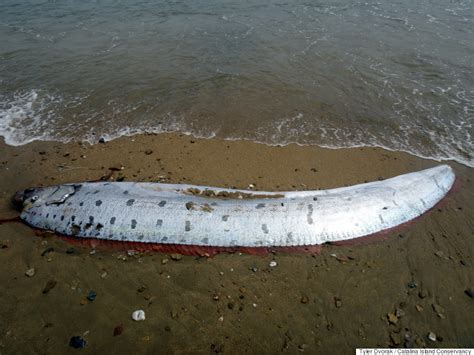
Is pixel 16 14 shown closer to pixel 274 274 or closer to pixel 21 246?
pixel 21 246

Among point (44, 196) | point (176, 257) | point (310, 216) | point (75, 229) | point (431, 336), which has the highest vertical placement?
point (310, 216)

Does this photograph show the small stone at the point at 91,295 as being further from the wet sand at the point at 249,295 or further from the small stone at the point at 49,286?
the small stone at the point at 49,286

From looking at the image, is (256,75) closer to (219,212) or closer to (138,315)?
(219,212)

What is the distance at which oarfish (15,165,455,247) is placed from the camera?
501cm

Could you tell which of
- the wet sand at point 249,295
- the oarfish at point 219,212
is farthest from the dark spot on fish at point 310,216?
the wet sand at point 249,295

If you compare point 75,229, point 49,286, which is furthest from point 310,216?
point 49,286

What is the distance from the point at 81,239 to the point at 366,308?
14.2 feet

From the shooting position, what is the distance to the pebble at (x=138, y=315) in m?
4.39

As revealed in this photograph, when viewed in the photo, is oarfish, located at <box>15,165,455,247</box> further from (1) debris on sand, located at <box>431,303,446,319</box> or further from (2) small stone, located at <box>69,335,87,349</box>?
(2) small stone, located at <box>69,335,87,349</box>

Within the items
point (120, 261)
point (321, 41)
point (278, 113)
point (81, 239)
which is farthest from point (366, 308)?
point (321, 41)

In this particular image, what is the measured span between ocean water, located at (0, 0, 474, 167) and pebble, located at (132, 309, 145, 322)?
4.34 metres

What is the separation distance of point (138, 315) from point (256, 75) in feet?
24.8

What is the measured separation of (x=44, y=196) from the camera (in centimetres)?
568

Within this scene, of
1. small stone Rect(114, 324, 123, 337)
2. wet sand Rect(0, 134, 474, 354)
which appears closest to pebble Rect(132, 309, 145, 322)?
wet sand Rect(0, 134, 474, 354)
